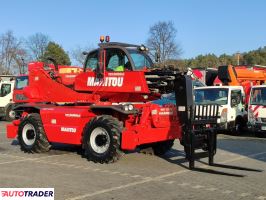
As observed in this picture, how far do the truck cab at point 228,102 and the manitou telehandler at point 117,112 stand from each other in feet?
20.6

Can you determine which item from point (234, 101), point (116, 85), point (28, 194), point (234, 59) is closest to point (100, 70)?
point (116, 85)

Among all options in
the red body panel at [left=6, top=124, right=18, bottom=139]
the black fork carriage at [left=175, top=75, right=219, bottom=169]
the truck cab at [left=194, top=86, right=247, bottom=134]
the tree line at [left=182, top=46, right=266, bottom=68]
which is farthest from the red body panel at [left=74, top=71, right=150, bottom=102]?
the tree line at [left=182, top=46, right=266, bottom=68]

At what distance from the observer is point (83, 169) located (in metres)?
9.69

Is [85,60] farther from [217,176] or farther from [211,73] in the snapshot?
[211,73]

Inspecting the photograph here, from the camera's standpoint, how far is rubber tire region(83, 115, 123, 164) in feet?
33.1

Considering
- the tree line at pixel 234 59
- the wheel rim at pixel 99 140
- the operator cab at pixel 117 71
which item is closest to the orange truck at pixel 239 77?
the operator cab at pixel 117 71

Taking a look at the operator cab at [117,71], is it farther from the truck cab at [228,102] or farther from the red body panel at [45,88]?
the truck cab at [228,102]

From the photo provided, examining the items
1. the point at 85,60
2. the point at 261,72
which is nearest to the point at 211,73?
the point at 261,72

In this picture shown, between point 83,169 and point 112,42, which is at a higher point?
point 112,42

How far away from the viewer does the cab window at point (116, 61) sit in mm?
11023

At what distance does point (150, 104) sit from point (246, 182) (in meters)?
3.17

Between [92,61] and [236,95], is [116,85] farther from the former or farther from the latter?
[236,95]

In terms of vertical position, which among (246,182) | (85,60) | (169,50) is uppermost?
(169,50)

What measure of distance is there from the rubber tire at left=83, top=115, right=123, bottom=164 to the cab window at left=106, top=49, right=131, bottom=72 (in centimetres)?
133
